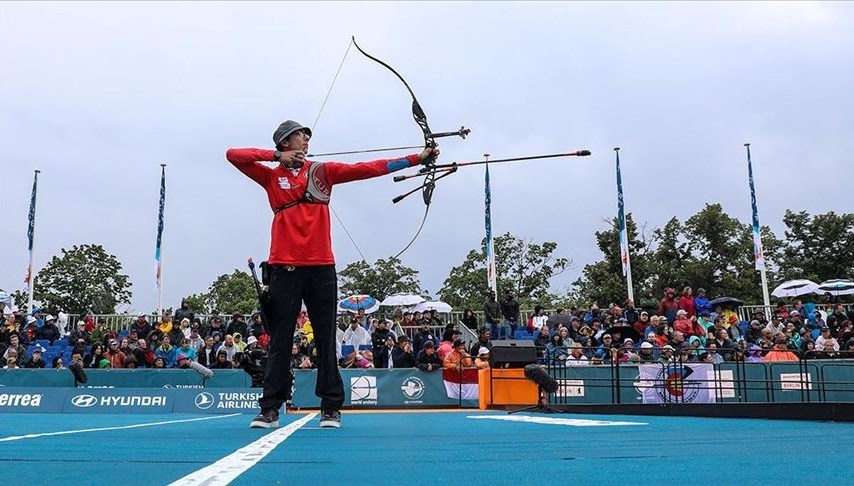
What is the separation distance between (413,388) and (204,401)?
4.16 meters

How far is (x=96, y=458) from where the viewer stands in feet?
8.62

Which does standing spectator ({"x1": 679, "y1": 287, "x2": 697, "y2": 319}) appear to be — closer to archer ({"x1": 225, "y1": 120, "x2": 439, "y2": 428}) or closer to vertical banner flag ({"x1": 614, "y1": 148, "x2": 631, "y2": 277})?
vertical banner flag ({"x1": 614, "y1": 148, "x2": 631, "y2": 277})

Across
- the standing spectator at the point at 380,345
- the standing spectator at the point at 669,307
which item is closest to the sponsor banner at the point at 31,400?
the standing spectator at the point at 380,345

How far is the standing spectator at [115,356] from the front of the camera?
1708cm

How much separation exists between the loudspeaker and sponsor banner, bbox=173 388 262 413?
4373mm

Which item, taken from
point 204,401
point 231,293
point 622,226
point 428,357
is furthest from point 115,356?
point 231,293

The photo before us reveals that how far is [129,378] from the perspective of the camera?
15.8 m

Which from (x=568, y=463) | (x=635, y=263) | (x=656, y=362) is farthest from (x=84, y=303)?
(x=568, y=463)

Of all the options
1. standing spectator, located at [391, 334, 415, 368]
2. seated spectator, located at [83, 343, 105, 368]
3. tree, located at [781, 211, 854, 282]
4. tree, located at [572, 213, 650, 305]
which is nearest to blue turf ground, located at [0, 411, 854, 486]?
standing spectator, located at [391, 334, 415, 368]

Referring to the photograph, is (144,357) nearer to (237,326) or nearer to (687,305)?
(237,326)

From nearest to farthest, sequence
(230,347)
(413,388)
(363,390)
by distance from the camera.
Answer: (363,390) → (413,388) → (230,347)

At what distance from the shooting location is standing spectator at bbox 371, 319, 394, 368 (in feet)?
58.5

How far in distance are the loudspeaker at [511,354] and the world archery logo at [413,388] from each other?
7.63 feet

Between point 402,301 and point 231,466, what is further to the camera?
point 402,301
